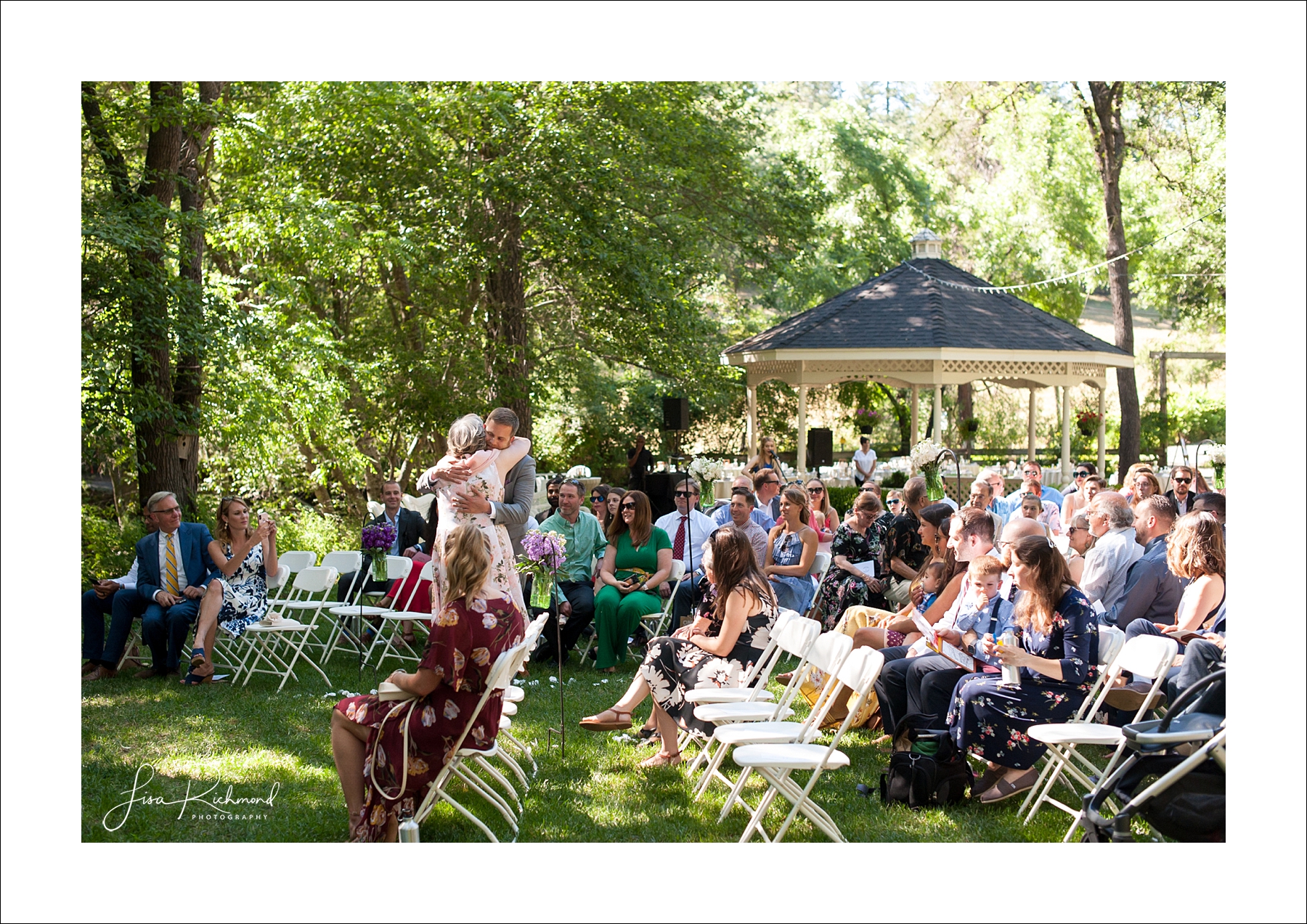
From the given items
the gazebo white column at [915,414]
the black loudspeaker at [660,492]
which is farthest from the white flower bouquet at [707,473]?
the gazebo white column at [915,414]

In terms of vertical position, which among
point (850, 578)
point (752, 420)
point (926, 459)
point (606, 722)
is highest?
point (752, 420)

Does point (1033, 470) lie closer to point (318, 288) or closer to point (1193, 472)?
point (1193, 472)

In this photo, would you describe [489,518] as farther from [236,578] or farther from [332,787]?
[236,578]

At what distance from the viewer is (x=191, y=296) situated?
32.9 ft

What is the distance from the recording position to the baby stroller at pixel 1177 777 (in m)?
3.71

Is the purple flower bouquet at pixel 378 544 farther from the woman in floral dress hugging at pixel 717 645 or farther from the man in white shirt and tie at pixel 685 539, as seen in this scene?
the woman in floral dress hugging at pixel 717 645

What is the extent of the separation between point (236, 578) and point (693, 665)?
3.53 m

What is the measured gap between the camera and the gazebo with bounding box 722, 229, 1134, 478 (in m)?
17.0

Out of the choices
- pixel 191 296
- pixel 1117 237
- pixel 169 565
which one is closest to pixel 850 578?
pixel 169 565

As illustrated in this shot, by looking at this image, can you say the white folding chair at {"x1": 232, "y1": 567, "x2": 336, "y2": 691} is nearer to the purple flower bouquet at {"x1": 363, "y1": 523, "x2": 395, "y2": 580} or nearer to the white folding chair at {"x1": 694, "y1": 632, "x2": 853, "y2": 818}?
the purple flower bouquet at {"x1": 363, "y1": 523, "x2": 395, "y2": 580}

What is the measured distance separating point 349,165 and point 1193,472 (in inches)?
415

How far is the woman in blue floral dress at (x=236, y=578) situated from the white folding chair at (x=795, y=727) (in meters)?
3.85

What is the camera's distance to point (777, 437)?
2559 centimetres

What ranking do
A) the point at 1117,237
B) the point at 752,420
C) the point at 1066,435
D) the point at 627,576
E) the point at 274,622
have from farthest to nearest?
the point at 1117,237 < the point at 752,420 < the point at 1066,435 < the point at 627,576 < the point at 274,622
